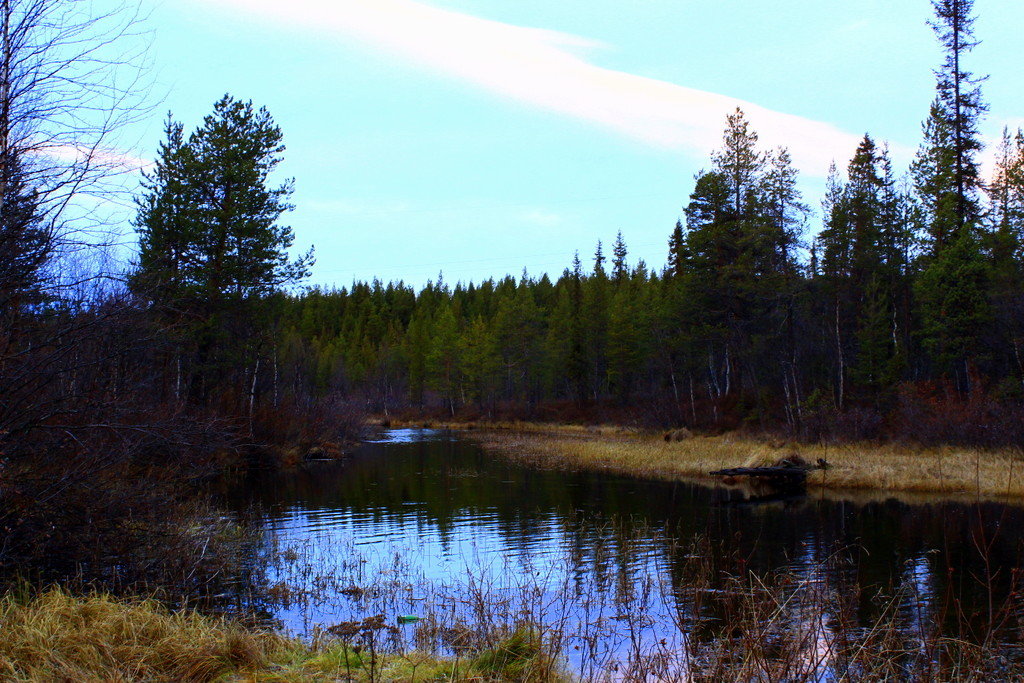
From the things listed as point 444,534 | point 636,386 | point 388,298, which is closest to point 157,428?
point 444,534

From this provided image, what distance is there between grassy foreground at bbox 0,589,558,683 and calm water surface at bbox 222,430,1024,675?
175 centimetres

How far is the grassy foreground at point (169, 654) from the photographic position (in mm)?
5938

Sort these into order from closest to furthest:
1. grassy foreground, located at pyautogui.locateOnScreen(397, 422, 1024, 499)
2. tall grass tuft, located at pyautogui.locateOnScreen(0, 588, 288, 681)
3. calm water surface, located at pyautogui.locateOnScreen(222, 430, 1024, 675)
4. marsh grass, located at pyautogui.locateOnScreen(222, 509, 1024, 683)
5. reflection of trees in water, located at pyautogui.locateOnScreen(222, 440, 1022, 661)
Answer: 1. tall grass tuft, located at pyautogui.locateOnScreen(0, 588, 288, 681)
2. marsh grass, located at pyautogui.locateOnScreen(222, 509, 1024, 683)
3. reflection of trees in water, located at pyautogui.locateOnScreen(222, 440, 1022, 661)
4. calm water surface, located at pyautogui.locateOnScreen(222, 430, 1024, 675)
5. grassy foreground, located at pyautogui.locateOnScreen(397, 422, 1024, 499)

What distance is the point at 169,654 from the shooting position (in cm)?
641

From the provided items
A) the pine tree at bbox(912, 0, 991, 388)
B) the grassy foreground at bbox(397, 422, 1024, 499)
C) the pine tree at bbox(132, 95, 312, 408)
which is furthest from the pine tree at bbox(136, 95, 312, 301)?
the pine tree at bbox(912, 0, 991, 388)

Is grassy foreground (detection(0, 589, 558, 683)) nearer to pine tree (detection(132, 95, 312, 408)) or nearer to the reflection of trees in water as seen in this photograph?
the reflection of trees in water

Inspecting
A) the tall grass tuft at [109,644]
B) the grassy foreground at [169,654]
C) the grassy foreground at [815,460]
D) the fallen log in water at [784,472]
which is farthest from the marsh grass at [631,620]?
the fallen log in water at [784,472]

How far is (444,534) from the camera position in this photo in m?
17.7

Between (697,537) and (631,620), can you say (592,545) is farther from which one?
(631,620)

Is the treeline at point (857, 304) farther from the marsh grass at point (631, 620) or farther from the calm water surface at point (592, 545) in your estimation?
the marsh grass at point (631, 620)

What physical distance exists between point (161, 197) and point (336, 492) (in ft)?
46.5

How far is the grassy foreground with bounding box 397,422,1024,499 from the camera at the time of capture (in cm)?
2305

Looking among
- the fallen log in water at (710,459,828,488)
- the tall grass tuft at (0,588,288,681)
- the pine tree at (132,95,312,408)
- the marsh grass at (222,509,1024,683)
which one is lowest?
the fallen log in water at (710,459,828,488)

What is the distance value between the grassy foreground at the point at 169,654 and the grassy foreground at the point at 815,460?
1564cm
